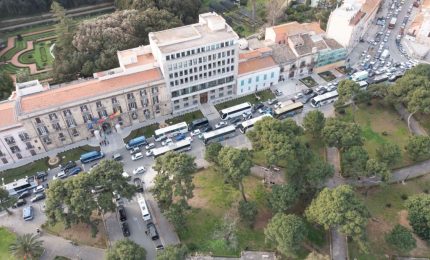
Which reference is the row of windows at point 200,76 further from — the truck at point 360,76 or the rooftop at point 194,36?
the truck at point 360,76

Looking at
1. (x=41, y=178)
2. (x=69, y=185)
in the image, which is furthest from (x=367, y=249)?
(x=41, y=178)

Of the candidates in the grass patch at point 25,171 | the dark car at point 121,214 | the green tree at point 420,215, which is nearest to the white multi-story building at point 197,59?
the dark car at point 121,214

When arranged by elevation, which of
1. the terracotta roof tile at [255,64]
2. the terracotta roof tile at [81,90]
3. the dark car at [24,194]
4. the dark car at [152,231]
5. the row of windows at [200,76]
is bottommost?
the dark car at [152,231]

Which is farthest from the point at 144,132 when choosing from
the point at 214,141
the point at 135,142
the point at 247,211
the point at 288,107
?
the point at 288,107

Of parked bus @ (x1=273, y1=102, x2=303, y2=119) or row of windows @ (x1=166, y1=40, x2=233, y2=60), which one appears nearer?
row of windows @ (x1=166, y1=40, x2=233, y2=60)

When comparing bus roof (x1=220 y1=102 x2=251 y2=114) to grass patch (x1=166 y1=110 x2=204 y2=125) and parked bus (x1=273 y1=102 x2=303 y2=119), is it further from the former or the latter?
parked bus (x1=273 y1=102 x2=303 y2=119)

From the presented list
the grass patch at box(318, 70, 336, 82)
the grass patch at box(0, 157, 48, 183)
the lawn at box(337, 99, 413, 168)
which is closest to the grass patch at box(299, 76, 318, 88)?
the grass patch at box(318, 70, 336, 82)

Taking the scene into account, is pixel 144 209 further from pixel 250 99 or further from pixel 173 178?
pixel 250 99
